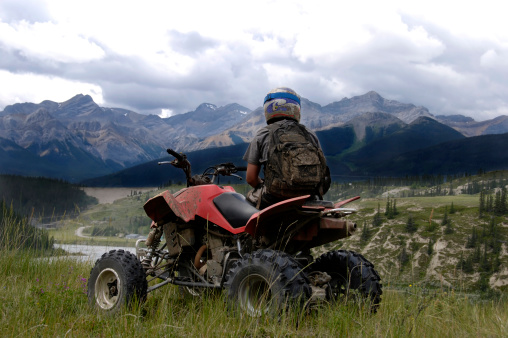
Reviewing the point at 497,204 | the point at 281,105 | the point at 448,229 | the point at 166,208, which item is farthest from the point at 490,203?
the point at 281,105

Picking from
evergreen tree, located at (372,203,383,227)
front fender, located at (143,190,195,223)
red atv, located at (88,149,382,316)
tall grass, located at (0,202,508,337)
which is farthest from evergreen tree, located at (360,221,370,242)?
front fender, located at (143,190,195,223)

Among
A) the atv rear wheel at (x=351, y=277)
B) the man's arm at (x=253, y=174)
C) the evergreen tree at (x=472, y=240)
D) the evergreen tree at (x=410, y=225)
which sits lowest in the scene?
the evergreen tree at (x=472, y=240)

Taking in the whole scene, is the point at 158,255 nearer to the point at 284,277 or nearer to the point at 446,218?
the point at 284,277

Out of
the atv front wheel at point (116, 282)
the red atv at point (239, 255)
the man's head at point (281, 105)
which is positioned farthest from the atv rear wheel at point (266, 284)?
the man's head at point (281, 105)

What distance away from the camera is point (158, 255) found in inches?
254

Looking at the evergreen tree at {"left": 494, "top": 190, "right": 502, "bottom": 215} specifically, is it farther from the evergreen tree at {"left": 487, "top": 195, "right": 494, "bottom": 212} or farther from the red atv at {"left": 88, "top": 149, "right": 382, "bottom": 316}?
the red atv at {"left": 88, "top": 149, "right": 382, "bottom": 316}

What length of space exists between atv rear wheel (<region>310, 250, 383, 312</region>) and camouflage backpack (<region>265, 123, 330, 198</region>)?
3.28ft

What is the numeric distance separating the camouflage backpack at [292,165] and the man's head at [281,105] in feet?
1.34

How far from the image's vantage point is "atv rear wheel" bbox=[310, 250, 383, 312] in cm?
496

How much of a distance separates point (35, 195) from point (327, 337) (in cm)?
12583

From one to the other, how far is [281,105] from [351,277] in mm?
2183

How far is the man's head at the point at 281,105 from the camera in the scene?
520cm

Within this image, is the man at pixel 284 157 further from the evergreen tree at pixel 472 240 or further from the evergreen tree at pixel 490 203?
the evergreen tree at pixel 490 203

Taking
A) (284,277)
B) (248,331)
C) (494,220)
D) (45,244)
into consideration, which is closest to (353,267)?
(284,277)
